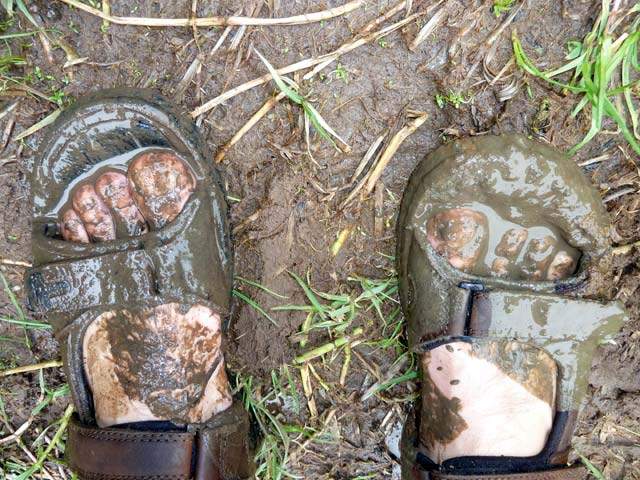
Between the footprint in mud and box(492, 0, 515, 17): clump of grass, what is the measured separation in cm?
71

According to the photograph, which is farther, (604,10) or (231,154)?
(231,154)

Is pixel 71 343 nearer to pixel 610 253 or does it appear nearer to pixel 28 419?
pixel 28 419

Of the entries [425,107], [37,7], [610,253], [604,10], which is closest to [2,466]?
[37,7]

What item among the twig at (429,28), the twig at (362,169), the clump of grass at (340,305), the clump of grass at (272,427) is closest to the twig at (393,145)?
the twig at (362,169)

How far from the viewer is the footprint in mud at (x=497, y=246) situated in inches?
82.7

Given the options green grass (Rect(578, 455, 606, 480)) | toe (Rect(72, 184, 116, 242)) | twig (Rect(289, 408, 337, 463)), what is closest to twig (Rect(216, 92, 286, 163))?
toe (Rect(72, 184, 116, 242))

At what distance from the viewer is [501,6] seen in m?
2.10

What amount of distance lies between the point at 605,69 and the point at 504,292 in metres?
0.87

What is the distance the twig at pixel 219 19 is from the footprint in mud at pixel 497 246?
0.82 m

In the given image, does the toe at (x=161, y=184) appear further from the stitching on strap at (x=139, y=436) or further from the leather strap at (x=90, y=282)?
the stitching on strap at (x=139, y=436)

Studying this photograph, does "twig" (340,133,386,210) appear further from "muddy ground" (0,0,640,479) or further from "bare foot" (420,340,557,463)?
"bare foot" (420,340,557,463)

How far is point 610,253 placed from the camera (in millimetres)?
2131

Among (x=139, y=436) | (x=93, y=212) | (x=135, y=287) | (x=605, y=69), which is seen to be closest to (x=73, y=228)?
(x=93, y=212)

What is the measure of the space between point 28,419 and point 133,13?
173 centimetres
